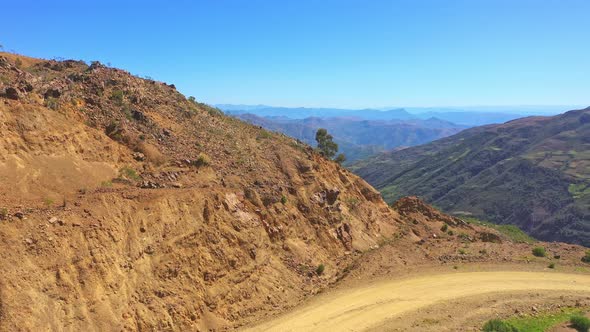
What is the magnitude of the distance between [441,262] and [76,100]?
93.7ft

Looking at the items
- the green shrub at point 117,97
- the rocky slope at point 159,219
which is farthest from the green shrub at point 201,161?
the green shrub at point 117,97

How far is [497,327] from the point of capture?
20172 mm

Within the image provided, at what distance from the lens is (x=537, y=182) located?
121938 millimetres

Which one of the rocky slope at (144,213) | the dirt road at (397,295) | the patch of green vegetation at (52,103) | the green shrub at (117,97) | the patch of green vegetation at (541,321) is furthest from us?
the green shrub at (117,97)

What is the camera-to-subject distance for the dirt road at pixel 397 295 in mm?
21219

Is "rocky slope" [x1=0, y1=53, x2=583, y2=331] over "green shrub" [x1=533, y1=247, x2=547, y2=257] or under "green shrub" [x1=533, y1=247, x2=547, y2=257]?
over

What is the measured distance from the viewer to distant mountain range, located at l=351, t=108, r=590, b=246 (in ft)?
338

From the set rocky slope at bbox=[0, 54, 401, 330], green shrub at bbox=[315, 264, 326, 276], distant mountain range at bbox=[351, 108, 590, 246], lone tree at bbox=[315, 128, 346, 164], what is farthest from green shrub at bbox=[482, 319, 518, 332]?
distant mountain range at bbox=[351, 108, 590, 246]

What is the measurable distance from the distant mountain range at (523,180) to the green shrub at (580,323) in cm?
8374

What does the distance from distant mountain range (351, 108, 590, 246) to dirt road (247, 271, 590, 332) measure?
76921mm

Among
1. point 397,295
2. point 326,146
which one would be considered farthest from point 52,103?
point 326,146

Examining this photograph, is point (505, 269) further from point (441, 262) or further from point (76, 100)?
point (76, 100)

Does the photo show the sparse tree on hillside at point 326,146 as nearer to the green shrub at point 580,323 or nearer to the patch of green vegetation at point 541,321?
the patch of green vegetation at point 541,321

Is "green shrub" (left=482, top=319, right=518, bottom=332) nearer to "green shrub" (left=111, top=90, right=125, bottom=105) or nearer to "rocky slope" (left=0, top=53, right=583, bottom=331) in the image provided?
"rocky slope" (left=0, top=53, right=583, bottom=331)
